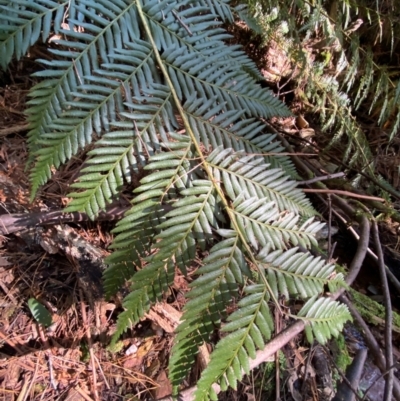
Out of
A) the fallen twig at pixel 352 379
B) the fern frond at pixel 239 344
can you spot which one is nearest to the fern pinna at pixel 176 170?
the fern frond at pixel 239 344

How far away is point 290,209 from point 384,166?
1474 millimetres

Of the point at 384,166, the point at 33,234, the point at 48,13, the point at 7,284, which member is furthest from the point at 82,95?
the point at 384,166

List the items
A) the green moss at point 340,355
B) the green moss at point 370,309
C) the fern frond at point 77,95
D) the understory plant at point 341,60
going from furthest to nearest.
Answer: the understory plant at point 341,60 → the green moss at point 370,309 → the green moss at point 340,355 → the fern frond at point 77,95

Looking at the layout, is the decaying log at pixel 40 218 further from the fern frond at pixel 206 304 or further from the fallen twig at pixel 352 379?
the fallen twig at pixel 352 379

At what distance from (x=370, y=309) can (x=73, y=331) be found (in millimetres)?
1325

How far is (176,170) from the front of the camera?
1.15 m

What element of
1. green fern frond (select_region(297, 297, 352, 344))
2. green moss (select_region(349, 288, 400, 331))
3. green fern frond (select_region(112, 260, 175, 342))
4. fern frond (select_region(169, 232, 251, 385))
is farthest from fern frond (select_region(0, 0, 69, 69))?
green moss (select_region(349, 288, 400, 331))

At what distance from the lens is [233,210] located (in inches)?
44.4

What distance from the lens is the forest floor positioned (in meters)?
1.50

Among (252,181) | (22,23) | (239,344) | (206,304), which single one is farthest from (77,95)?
(239,344)

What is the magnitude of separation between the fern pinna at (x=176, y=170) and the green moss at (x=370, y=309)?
0.78 m

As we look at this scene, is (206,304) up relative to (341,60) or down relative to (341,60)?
down

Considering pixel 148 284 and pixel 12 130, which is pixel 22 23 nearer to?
pixel 12 130

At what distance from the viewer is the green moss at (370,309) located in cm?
183
